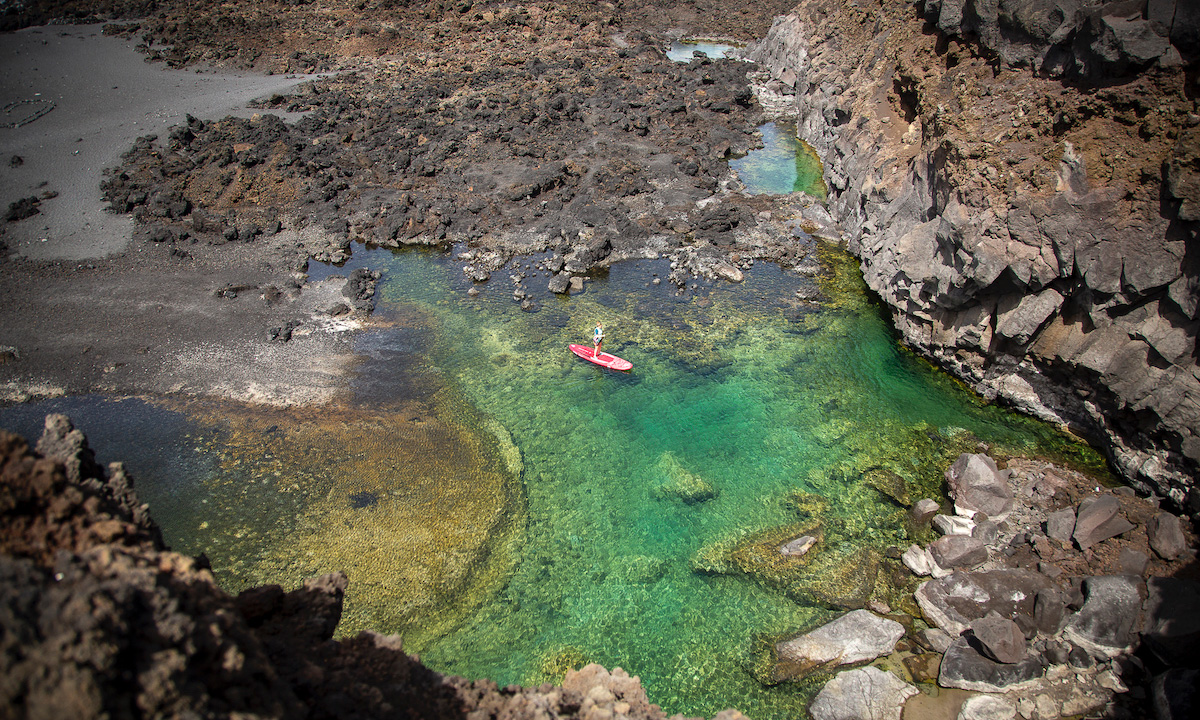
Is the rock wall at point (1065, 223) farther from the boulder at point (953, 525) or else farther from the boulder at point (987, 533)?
the boulder at point (953, 525)

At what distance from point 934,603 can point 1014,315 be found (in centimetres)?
955

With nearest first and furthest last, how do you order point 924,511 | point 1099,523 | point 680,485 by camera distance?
point 1099,523
point 924,511
point 680,485

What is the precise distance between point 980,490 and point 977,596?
3431 millimetres

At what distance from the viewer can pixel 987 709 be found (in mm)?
11812

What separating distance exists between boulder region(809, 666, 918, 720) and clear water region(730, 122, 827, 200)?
2797cm

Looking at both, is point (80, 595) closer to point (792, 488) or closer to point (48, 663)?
point (48, 663)

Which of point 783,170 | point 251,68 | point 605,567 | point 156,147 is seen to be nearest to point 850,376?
point 605,567

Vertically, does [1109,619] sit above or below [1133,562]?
below

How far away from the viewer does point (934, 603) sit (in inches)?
547

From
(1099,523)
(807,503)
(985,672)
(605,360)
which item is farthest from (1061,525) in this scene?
(605,360)

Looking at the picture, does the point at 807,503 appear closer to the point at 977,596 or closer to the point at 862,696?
the point at 977,596

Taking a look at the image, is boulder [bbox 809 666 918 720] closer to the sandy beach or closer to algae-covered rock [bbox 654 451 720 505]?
algae-covered rock [bbox 654 451 720 505]

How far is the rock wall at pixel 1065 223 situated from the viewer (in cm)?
1548

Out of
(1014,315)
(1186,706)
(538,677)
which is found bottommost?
(538,677)
